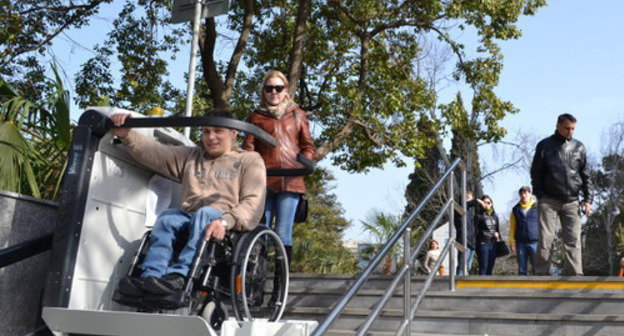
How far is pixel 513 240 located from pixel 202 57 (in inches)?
273

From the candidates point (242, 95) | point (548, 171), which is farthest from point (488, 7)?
point (548, 171)

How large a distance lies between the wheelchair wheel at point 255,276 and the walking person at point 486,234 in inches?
247

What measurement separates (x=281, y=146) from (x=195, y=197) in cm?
125

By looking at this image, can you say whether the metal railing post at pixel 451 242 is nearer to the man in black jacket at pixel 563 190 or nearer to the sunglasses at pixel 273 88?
the man in black jacket at pixel 563 190

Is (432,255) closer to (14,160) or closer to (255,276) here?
(255,276)

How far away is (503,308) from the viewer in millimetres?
5219

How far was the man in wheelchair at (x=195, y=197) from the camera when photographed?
3586 mm

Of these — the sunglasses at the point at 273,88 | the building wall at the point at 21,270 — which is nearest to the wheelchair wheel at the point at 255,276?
the building wall at the point at 21,270

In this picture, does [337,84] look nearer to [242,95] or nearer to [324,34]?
[324,34]

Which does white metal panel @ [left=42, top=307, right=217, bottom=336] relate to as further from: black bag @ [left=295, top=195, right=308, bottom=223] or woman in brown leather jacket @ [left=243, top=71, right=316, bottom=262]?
black bag @ [left=295, top=195, right=308, bottom=223]

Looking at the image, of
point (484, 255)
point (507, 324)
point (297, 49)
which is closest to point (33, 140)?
point (507, 324)

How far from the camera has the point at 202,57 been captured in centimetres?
1363

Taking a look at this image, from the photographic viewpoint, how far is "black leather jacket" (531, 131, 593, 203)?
21.8 feet

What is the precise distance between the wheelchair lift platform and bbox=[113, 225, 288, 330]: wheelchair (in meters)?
0.27
